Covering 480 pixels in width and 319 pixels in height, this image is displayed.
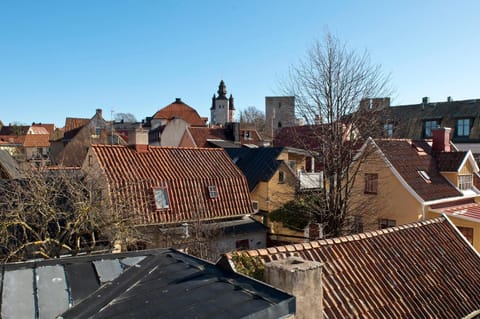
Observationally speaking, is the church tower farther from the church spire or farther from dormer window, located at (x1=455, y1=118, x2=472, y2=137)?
dormer window, located at (x1=455, y1=118, x2=472, y2=137)

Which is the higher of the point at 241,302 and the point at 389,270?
the point at 241,302

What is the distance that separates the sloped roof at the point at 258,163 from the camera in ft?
68.6

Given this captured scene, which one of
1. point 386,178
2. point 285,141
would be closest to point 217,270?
→ point 386,178

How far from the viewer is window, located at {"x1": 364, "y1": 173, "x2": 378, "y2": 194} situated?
62.3ft

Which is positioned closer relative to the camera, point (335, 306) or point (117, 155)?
point (335, 306)

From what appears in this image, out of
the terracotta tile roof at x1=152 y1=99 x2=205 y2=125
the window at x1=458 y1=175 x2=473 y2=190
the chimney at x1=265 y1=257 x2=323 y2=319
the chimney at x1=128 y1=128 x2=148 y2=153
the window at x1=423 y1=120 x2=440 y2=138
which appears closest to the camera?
the chimney at x1=265 y1=257 x2=323 y2=319

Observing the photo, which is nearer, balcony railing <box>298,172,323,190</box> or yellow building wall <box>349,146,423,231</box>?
yellow building wall <box>349,146,423,231</box>

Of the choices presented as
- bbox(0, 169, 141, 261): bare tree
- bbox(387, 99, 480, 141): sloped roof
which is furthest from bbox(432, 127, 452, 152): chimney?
bbox(0, 169, 141, 261): bare tree

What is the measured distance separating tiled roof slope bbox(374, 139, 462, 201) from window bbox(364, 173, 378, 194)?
131cm

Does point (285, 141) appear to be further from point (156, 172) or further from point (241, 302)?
point (241, 302)

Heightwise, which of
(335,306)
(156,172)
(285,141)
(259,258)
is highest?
(285,141)

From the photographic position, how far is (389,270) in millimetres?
7613

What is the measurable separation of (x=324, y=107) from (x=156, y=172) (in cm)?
791

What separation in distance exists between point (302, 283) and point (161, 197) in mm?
11430
